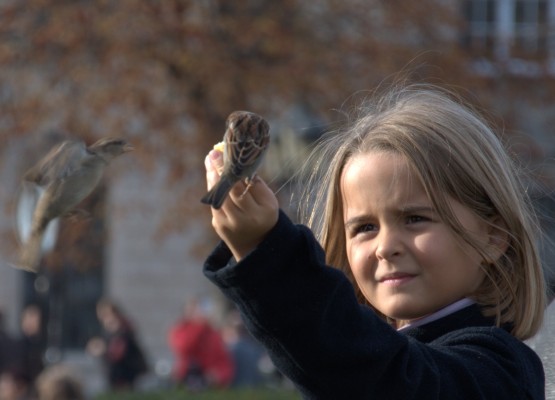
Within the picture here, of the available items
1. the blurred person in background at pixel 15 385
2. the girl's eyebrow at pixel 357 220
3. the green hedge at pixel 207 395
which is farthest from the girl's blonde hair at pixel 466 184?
the blurred person in background at pixel 15 385

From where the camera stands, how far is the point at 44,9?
11.4m

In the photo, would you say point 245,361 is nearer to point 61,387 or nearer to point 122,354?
point 122,354

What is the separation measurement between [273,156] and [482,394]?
9.14 m

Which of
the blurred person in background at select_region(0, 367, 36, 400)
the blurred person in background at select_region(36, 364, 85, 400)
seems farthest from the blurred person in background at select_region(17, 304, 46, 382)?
the blurred person in background at select_region(36, 364, 85, 400)

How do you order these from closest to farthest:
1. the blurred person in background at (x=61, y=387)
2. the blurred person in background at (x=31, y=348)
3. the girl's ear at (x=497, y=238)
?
the girl's ear at (x=497, y=238)
the blurred person in background at (x=61, y=387)
the blurred person in background at (x=31, y=348)

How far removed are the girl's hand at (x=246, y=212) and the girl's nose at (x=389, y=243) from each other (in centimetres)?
33

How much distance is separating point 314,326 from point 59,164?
2.20 ft

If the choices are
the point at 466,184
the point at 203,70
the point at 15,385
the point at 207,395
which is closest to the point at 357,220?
the point at 466,184

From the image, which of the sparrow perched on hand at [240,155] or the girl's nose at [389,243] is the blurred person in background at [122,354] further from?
the sparrow perched on hand at [240,155]

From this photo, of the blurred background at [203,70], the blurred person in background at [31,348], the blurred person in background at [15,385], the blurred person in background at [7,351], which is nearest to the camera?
the blurred person in background at [15,385]

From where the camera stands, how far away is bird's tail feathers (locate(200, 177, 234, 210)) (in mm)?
1625

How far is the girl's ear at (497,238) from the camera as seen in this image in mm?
2102

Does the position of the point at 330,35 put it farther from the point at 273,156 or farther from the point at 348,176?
the point at 348,176

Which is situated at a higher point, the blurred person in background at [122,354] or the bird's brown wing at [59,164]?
the bird's brown wing at [59,164]
